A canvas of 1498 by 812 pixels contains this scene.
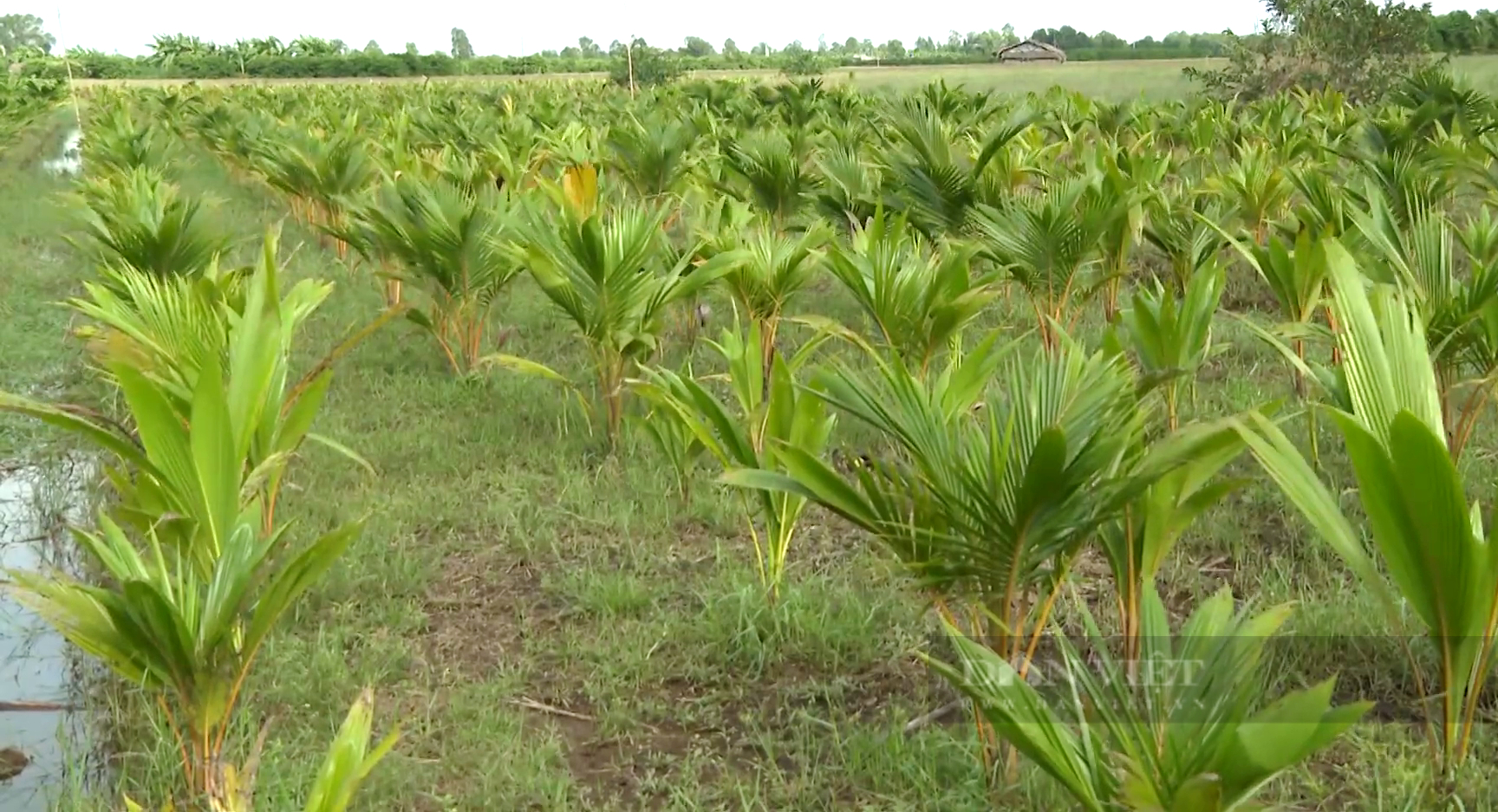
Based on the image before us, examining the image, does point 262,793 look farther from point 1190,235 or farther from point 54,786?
point 1190,235

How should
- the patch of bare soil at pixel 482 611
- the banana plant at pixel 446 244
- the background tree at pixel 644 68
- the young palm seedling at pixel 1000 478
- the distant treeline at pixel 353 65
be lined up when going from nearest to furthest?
the young palm seedling at pixel 1000 478, the patch of bare soil at pixel 482 611, the banana plant at pixel 446 244, the background tree at pixel 644 68, the distant treeline at pixel 353 65

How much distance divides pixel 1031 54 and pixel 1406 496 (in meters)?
34.2

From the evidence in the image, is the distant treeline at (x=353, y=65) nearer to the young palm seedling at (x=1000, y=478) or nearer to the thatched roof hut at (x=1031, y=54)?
the thatched roof hut at (x=1031, y=54)

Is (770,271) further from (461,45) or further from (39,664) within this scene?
(461,45)

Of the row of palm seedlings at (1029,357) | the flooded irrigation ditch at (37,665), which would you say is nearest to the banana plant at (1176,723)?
the row of palm seedlings at (1029,357)

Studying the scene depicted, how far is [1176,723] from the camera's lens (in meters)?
1.31

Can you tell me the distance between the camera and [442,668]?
2449 mm

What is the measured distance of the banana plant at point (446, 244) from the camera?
4.07m

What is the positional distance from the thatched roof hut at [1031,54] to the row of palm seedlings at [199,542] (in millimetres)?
31166

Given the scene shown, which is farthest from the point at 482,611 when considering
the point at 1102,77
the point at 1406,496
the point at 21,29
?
the point at 21,29

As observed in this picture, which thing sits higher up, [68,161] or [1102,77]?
[1102,77]

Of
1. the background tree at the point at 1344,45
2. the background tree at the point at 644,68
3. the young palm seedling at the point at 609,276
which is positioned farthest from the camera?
the background tree at the point at 644,68

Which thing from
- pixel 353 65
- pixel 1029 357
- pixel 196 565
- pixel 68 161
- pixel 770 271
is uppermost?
pixel 353 65

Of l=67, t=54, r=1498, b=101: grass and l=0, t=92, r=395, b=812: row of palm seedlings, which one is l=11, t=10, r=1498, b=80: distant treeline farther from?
l=0, t=92, r=395, b=812: row of palm seedlings
